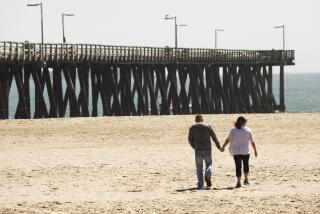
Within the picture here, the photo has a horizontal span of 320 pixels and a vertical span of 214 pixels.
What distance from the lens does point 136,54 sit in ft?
156

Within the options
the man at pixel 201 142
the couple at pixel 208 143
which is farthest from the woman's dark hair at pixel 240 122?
the man at pixel 201 142

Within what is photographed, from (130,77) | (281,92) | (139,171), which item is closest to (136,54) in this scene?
(130,77)

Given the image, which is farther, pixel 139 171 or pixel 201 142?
pixel 139 171

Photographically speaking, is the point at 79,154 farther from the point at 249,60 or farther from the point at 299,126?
the point at 249,60

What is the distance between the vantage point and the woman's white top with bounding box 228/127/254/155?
1495 centimetres

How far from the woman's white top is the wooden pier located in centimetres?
2035

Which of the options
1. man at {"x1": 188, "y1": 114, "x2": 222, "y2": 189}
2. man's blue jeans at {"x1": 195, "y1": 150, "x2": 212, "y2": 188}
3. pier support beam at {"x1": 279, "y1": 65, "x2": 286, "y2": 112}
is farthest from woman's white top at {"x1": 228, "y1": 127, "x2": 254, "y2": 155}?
pier support beam at {"x1": 279, "y1": 65, "x2": 286, "y2": 112}

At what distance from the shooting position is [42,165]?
18.6m

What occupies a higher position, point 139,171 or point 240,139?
point 240,139

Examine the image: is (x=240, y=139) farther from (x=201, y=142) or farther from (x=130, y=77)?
(x=130, y=77)

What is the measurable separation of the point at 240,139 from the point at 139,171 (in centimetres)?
327

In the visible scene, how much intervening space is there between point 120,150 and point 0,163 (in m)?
3.99

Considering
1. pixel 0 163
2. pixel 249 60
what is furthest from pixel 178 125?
pixel 249 60

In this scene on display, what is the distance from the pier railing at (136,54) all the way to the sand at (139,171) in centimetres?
731
